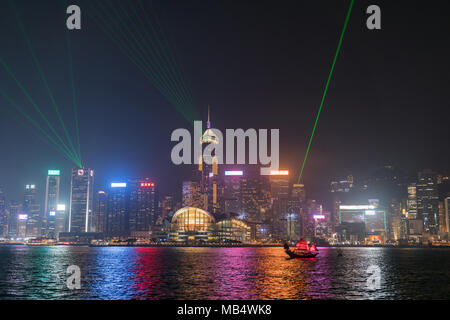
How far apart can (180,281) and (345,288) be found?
23279 mm

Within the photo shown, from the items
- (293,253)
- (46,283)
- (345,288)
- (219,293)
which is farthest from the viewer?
(293,253)
